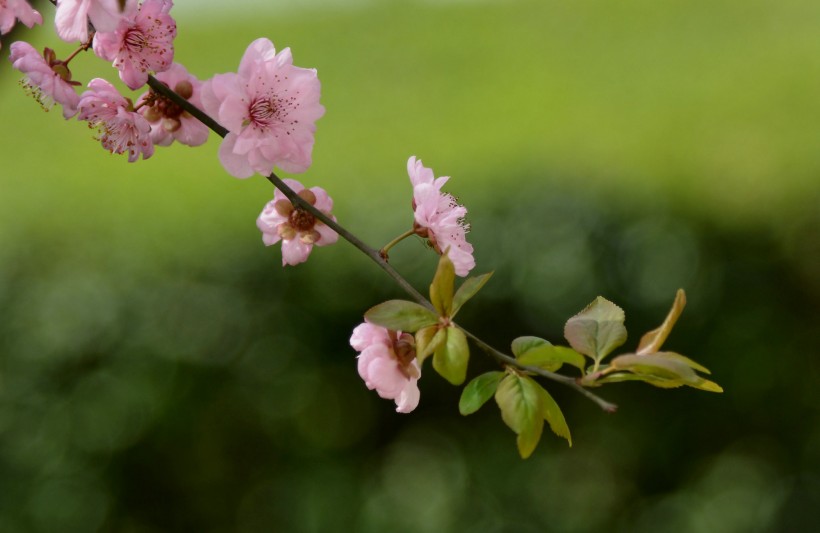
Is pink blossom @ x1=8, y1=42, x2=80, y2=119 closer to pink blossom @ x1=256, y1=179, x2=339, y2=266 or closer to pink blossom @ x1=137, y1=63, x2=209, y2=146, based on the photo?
pink blossom @ x1=137, y1=63, x2=209, y2=146

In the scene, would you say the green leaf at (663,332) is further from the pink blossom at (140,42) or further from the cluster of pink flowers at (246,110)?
the pink blossom at (140,42)

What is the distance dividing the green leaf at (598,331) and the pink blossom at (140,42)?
1.71 ft

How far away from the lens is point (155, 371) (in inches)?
127

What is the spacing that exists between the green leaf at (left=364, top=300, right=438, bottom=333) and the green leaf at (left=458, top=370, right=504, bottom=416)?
0.08 meters

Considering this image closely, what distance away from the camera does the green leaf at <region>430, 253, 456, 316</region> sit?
0.98m

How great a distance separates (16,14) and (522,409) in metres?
0.71

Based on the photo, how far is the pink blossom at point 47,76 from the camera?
3.64 ft

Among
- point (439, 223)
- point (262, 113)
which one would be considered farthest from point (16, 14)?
point (439, 223)

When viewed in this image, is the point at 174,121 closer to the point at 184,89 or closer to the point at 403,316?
the point at 184,89

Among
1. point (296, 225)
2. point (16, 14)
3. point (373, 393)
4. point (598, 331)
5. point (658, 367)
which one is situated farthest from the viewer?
point (373, 393)

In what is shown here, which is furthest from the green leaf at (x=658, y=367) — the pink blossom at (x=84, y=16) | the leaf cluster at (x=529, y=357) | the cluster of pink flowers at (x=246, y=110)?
the pink blossom at (x=84, y=16)

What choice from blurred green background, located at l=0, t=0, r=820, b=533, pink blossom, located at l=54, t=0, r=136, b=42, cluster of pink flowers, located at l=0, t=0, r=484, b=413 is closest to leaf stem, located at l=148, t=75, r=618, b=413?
cluster of pink flowers, located at l=0, t=0, r=484, b=413

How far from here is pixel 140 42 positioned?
3.63ft

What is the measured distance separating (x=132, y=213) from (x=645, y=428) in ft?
6.24
